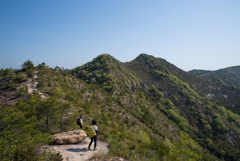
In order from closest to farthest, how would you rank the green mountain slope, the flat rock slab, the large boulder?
the flat rock slab
the green mountain slope
the large boulder

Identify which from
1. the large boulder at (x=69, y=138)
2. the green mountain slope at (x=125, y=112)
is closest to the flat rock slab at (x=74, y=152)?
Result: the large boulder at (x=69, y=138)

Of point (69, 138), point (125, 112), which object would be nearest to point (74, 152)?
point (69, 138)

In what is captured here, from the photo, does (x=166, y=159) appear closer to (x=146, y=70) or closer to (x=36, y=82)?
(x=36, y=82)

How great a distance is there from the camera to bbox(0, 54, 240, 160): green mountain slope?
21.0 feet

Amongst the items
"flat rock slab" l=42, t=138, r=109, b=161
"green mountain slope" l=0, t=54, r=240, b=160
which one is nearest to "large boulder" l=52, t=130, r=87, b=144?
"flat rock slab" l=42, t=138, r=109, b=161

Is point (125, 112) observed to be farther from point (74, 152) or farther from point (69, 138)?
point (74, 152)

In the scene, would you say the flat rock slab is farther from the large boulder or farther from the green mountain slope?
the green mountain slope

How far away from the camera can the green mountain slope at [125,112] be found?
252 inches

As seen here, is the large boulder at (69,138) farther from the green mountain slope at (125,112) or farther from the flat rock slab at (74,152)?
the green mountain slope at (125,112)

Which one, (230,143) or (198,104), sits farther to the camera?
(198,104)

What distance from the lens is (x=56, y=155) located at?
17.4 feet

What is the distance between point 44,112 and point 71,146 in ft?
10.4

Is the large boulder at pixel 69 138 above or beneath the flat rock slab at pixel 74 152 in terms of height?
above

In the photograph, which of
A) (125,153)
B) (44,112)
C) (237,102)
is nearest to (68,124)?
(44,112)
